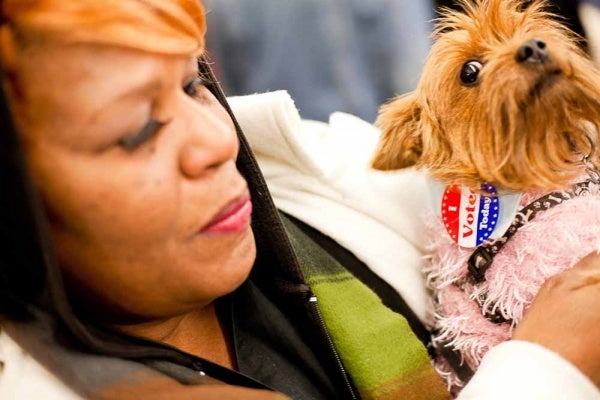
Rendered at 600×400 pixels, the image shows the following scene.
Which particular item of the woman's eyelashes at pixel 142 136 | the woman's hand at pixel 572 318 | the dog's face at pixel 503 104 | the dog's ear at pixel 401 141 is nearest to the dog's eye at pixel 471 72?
the dog's face at pixel 503 104

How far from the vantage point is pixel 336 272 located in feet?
3.23

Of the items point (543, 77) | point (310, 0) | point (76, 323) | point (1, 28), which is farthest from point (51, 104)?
point (310, 0)

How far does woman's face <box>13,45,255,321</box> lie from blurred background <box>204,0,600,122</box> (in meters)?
0.88

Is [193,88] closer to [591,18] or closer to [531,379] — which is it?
[531,379]

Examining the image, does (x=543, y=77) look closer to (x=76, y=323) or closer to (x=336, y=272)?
(x=336, y=272)

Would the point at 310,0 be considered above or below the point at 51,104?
below

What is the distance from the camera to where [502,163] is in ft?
3.09

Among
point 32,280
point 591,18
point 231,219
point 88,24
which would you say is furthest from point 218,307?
point 591,18

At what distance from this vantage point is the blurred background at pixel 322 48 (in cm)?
159

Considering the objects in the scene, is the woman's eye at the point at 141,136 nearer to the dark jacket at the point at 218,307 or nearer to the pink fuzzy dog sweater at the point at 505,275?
the dark jacket at the point at 218,307

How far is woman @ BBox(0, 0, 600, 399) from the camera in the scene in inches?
22.4

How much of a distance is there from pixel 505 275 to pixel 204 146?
49 centimetres

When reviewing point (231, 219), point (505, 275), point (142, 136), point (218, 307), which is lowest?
point (218, 307)

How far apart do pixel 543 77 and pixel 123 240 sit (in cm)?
60
